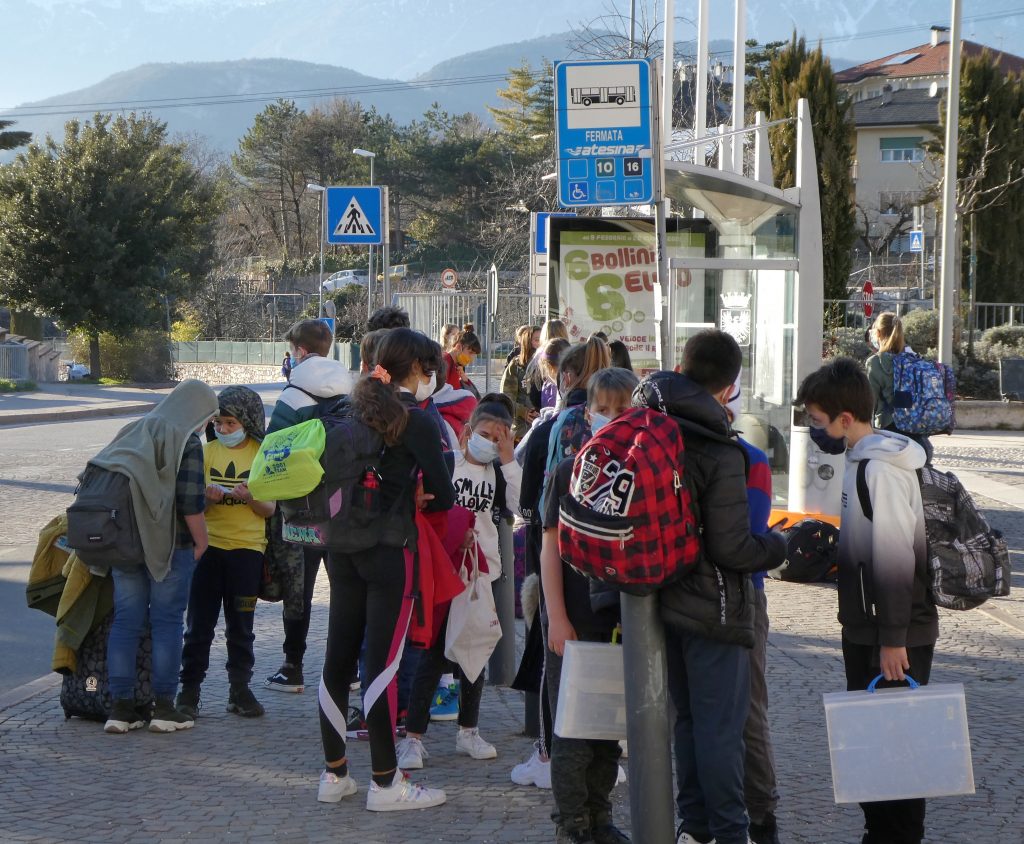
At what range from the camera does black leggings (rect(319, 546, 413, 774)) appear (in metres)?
4.67

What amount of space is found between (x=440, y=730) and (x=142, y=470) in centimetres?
184

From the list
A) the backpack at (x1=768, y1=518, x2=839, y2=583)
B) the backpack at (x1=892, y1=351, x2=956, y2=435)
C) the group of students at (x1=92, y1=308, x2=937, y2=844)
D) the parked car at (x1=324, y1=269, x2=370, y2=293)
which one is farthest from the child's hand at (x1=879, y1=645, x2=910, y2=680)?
the parked car at (x1=324, y1=269, x2=370, y2=293)

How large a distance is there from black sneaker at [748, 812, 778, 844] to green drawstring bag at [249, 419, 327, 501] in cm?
193

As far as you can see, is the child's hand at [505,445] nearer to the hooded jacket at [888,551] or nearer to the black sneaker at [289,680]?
the hooded jacket at [888,551]

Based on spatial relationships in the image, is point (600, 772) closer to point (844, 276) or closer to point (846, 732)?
point (846, 732)

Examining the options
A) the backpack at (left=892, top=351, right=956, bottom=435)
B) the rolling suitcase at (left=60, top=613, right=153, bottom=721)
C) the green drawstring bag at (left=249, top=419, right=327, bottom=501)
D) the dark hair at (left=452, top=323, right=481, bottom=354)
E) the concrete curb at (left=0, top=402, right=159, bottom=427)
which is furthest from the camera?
the concrete curb at (left=0, top=402, right=159, bottom=427)

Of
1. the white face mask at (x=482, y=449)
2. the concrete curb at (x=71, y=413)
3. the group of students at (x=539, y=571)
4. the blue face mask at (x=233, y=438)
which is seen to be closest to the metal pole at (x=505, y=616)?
the group of students at (x=539, y=571)

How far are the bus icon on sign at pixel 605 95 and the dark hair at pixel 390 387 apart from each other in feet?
13.8

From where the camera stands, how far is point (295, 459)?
4527 millimetres

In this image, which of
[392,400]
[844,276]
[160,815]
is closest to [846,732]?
[392,400]

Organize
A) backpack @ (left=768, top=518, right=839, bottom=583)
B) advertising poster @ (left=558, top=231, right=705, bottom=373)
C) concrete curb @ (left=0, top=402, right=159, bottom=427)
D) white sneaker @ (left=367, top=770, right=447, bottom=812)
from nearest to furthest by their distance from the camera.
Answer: backpack @ (left=768, top=518, right=839, bottom=583) < white sneaker @ (left=367, top=770, right=447, bottom=812) < advertising poster @ (left=558, top=231, right=705, bottom=373) < concrete curb @ (left=0, top=402, right=159, bottom=427)

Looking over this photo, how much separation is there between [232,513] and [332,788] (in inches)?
66.0

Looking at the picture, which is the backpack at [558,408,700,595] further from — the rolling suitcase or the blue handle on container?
the rolling suitcase

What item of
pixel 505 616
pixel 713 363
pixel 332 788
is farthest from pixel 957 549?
pixel 505 616
